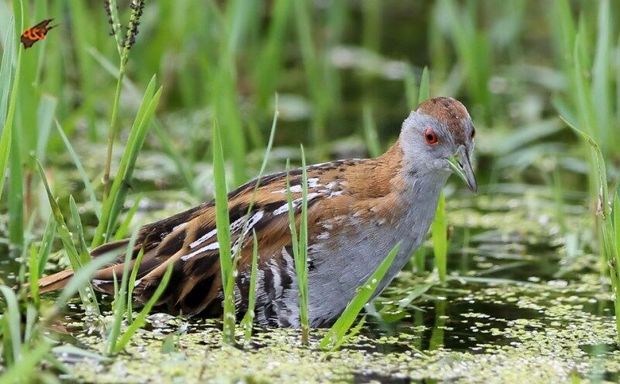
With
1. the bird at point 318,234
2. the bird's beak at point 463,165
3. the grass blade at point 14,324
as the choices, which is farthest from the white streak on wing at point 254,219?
the grass blade at point 14,324

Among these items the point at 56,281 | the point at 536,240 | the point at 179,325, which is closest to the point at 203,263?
the point at 179,325

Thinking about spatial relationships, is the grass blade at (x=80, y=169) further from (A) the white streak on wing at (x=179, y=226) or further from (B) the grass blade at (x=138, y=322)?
(B) the grass blade at (x=138, y=322)

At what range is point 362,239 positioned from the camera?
190 inches

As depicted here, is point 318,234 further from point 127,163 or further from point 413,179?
point 127,163

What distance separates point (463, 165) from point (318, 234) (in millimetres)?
618

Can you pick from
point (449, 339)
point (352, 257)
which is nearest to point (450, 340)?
point (449, 339)

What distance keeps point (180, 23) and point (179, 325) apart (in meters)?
3.42

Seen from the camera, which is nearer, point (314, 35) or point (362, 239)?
point (362, 239)

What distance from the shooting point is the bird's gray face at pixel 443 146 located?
4.89m

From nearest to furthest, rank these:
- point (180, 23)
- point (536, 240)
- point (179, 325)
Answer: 1. point (179, 325)
2. point (536, 240)
3. point (180, 23)

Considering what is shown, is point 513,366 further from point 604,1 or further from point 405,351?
point 604,1

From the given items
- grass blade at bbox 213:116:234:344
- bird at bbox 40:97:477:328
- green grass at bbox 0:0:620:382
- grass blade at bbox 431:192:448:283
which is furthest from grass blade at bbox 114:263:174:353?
grass blade at bbox 431:192:448:283

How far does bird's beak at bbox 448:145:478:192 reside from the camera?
487cm

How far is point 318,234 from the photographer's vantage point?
15.8 ft
